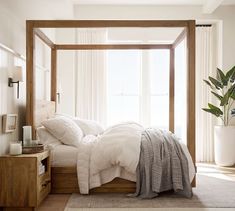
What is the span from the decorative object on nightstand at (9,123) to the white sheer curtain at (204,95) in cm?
401

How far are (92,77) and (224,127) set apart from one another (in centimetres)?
254

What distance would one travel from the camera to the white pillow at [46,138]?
4.15 m

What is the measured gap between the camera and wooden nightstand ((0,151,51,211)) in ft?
10.5

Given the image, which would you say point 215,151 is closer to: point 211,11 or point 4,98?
point 211,11

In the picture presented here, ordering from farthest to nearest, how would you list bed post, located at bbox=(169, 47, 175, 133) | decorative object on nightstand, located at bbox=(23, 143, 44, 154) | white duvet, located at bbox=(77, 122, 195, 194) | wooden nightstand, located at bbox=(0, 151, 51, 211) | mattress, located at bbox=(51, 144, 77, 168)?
bed post, located at bbox=(169, 47, 175, 133), mattress, located at bbox=(51, 144, 77, 168), white duvet, located at bbox=(77, 122, 195, 194), decorative object on nightstand, located at bbox=(23, 143, 44, 154), wooden nightstand, located at bbox=(0, 151, 51, 211)

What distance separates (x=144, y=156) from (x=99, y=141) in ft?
1.70

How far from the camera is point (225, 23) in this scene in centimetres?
668

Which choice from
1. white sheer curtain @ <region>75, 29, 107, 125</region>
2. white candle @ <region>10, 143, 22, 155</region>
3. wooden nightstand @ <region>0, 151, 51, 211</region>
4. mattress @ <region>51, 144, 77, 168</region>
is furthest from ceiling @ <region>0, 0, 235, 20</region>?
mattress @ <region>51, 144, 77, 168</region>

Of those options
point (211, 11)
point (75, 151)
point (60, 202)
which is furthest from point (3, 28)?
point (211, 11)

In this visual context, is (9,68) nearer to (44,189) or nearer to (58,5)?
(44,189)

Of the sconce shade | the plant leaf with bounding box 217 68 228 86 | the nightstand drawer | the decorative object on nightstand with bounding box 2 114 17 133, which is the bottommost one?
the nightstand drawer

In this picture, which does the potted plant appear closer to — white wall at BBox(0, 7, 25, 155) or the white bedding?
the white bedding

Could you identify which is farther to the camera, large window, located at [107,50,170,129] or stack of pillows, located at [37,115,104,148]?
large window, located at [107,50,170,129]

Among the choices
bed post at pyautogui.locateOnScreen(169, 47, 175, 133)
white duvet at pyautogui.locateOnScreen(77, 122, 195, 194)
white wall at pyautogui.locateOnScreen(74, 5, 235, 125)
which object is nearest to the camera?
white duvet at pyautogui.locateOnScreen(77, 122, 195, 194)
